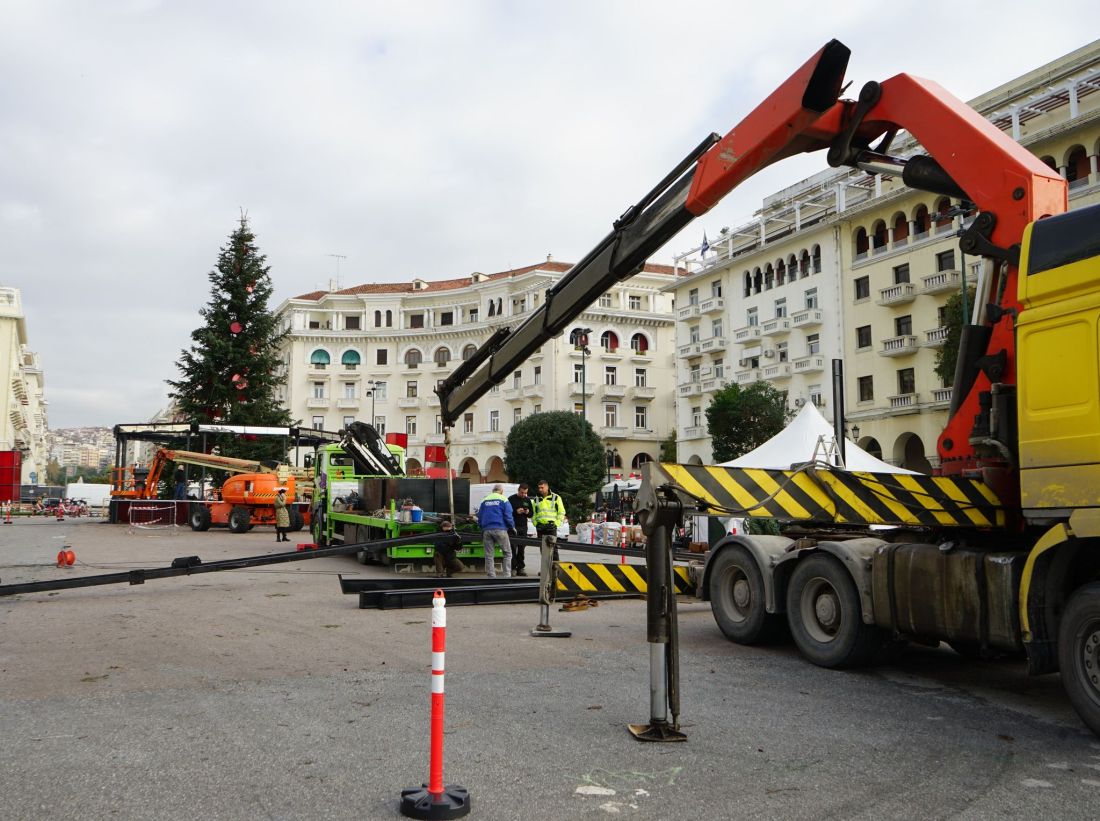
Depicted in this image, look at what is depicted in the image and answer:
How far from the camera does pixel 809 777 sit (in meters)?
4.83

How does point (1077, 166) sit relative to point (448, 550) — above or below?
above

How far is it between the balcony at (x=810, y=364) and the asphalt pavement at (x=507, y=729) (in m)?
40.7

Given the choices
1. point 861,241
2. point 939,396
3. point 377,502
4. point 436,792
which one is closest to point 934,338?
point 939,396

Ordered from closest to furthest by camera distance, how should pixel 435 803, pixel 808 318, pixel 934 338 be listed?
pixel 435 803 < pixel 934 338 < pixel 808 318

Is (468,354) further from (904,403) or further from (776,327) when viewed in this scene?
(904,403)

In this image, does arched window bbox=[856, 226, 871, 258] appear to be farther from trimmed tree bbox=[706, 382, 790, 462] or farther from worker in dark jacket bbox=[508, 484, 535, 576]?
worker in dark jacket bbox=[508, 484, 535, 576]

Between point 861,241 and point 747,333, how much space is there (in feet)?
31.5

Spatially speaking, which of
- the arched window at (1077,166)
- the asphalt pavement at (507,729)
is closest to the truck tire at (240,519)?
the asphalt pavement at (507,729)

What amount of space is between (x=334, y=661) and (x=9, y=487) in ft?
42.5

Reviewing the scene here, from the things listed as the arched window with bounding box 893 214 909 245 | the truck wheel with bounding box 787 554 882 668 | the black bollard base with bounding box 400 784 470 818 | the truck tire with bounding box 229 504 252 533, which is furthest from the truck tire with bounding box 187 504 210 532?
the arched window with bounding box 893 214 909 245

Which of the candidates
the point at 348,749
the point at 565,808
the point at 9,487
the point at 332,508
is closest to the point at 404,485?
the point at 332,508

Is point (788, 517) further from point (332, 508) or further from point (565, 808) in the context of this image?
point (332, 508)

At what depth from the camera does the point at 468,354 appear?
7812 cm

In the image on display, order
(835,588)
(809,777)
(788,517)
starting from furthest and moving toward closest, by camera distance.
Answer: (835,588) < (788,517) < (809,777)
